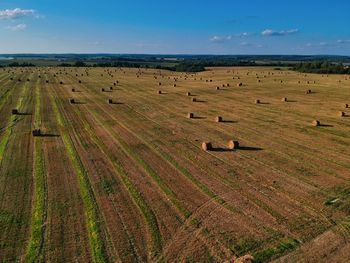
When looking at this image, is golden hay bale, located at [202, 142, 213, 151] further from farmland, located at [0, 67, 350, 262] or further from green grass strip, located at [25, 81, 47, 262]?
green grass strip, located at [25, 81, 47, 262]

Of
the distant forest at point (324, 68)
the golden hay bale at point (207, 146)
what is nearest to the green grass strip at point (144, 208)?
the golden hay bale at point (207, 146)

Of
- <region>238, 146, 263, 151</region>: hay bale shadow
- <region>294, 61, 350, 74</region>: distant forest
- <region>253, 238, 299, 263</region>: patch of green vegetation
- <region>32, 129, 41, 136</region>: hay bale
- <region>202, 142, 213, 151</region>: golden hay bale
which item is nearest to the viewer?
<region>253, 238, 299, 263</region>: patch of green vegetation

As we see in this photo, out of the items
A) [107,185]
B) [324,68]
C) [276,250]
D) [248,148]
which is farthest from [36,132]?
[324,68]

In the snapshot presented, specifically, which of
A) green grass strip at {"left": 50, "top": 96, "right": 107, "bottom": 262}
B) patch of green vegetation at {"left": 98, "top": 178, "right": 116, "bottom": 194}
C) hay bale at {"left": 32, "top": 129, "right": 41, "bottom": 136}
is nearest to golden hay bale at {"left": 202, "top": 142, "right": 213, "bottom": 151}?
patch of green vegetation at {"left": 98, "top": 178, "right": 116, "bottom": 194}

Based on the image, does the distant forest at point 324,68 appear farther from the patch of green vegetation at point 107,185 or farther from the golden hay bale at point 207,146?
the patch of green vegetation at point 107,185

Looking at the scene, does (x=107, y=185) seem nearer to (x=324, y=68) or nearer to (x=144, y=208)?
(x=144, y=208)

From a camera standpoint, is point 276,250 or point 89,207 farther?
point 89,207

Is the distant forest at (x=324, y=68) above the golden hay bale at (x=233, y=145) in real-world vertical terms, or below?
below

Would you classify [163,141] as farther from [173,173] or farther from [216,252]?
[216,252]
